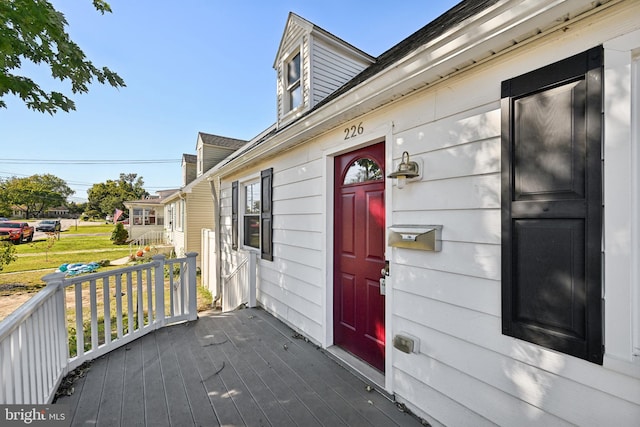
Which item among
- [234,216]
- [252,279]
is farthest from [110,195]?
[252,279]

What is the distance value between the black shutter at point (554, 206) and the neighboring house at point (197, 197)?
400 inches

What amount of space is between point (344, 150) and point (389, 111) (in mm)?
677

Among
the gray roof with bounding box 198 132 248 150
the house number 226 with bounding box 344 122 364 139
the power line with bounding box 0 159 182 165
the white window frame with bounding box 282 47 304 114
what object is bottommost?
the house number 226 with bounding box 344 122 364 139

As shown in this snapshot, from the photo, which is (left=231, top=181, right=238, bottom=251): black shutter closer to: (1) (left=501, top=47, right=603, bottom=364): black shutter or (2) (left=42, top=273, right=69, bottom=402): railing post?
(2) (left=42, top=273, right=69, bottom=402): railing post

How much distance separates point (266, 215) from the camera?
4.52 metres

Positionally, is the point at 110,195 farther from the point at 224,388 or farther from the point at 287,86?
the point at 224,388

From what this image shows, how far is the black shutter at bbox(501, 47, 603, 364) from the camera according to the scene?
4.24ft

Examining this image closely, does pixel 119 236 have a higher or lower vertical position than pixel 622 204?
lower

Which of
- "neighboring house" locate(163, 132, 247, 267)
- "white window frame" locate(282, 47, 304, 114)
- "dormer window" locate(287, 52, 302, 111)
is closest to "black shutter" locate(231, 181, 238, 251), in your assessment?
"white window frame" locate(282, 47, 304, 114)

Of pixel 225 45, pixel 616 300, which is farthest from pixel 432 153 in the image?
pixel 225 45

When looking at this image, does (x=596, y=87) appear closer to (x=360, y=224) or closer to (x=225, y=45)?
(x=360, y=224)

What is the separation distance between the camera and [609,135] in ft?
4.07

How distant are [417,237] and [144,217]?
23.8m

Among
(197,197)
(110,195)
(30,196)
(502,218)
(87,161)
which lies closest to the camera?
(502,218)
